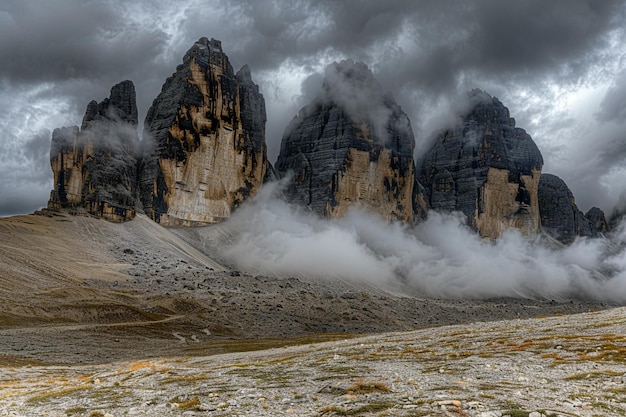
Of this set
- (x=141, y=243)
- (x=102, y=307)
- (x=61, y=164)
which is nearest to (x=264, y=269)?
(x=141, y=243)

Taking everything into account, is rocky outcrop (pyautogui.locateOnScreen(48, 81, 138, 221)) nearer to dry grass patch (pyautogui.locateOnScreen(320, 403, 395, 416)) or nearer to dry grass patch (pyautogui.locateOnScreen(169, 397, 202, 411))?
dry grass patch (pyautogui.locateOnScreen(169, 397, 202, 411))

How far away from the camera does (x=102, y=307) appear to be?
91062mm

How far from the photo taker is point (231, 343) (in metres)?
75.9

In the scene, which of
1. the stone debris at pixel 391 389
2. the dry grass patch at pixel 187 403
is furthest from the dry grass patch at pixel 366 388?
the dry grass patch at pixel 187 403

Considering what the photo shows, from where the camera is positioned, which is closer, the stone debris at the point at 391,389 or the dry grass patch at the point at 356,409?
the dry grass patch at the point at 356,409

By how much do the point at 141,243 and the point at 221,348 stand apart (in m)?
99.0

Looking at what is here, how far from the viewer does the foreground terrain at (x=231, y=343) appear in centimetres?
Answer: 1662

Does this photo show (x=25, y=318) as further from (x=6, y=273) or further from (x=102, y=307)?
(x=6, y=273)

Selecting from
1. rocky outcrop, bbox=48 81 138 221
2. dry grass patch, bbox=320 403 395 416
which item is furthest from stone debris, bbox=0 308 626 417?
rocky outcrop, bbox=48 81 138 221

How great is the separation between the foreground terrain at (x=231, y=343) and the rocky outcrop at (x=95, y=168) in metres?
8.49

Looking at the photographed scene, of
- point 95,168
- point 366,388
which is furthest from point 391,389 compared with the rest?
point 95,168

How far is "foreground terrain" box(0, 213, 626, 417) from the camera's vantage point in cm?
1662

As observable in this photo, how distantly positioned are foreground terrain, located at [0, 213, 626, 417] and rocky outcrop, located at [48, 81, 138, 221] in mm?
8491

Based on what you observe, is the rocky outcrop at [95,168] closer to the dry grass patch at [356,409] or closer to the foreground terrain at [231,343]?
the foreground terrain at [231,343]
